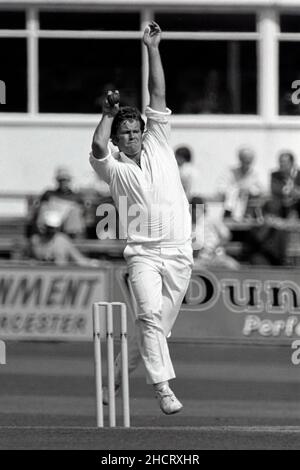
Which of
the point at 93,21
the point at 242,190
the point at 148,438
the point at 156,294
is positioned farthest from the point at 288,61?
the point at 148,438

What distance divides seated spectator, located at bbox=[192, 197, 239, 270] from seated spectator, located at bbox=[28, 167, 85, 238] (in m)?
1.49

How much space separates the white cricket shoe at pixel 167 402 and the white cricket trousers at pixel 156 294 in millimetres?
73

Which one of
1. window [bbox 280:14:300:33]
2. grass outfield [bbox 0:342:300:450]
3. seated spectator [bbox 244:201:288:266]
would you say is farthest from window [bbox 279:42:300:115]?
grass outfield [bbox 0:342:300:450]

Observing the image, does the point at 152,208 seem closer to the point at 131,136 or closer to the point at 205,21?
the point at 131,136

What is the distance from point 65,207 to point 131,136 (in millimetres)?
7174

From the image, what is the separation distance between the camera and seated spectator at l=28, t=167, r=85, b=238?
624 inches

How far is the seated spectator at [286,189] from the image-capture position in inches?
623

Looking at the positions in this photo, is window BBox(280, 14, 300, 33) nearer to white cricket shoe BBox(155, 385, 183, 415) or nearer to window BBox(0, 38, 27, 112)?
window BBox(0, 38, 27, 112)

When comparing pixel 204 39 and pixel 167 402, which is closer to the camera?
pixel 167 402

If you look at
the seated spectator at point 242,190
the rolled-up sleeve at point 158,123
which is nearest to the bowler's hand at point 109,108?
the rolled-up sleeve at point 158,123

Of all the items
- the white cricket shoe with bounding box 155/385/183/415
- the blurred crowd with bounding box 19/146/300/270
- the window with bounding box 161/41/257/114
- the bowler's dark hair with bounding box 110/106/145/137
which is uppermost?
the window with bounding box 161/41/257/114

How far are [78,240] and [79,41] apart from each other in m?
4.10

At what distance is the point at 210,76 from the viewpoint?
1914 cm

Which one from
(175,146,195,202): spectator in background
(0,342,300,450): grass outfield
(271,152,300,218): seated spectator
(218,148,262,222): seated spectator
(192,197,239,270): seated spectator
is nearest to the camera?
(0,342,300,450): grass outfield
